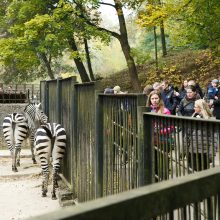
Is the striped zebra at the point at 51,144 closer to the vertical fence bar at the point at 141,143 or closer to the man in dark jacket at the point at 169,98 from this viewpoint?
the man in dark jacket at the point at 169,98

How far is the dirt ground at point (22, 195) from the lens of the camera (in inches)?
323

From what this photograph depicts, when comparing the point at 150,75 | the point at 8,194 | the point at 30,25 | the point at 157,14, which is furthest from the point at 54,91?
the point at 150,75

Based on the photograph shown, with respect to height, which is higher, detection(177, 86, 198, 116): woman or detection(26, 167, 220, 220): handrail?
detection(177, 86, 198, 116): woman

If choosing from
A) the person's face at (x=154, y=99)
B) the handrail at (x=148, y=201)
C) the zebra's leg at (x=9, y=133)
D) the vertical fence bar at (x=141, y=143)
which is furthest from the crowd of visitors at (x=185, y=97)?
the handrail at (x=148, y=201)

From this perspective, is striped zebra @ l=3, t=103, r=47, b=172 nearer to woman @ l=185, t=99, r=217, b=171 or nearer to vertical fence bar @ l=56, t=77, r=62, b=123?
vertical fence bar @ l=56, t=77, r=62, b=123

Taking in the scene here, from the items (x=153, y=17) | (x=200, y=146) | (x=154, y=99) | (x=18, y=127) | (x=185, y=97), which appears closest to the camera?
(x=200, y=146)

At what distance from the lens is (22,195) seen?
378 inches

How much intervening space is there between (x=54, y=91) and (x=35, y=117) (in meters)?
1.77

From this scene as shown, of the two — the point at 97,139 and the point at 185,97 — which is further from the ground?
the point at 185,97

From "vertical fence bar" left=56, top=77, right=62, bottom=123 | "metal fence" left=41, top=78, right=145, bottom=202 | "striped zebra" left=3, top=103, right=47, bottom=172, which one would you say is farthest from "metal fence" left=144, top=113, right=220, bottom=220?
"striped zebra" left=3, top=103, right=47, bottom=172

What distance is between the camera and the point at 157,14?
679 inches

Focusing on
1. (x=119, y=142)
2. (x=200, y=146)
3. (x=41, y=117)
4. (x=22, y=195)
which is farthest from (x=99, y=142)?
(x=41, y=117)

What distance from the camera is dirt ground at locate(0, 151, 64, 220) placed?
26.9ft

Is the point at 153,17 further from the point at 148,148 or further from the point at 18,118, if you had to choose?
the point at 148,148
